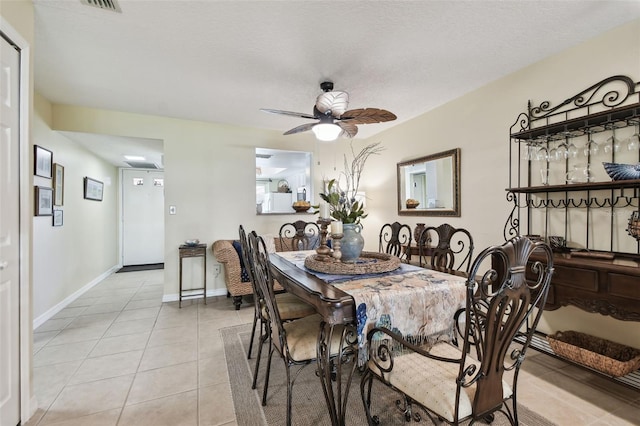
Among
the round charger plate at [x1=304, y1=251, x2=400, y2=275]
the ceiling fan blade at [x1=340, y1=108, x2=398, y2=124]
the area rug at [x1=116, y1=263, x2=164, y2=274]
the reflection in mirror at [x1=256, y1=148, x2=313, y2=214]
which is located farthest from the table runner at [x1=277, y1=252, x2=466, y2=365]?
the area rug at [x1=116, y1=263, x2=164, y2=274]

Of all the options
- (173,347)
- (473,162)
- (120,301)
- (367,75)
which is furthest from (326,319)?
(120,301)

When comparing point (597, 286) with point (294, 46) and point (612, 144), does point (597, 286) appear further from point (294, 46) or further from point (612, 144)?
point (294, 46)

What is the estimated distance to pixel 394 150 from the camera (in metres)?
4.40

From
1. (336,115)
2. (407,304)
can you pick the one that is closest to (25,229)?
(407,304)

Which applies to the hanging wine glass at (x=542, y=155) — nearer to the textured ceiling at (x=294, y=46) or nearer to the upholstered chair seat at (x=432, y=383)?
the textured ceiling at (x=294, y=46)

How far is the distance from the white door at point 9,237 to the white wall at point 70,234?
4.90 ft

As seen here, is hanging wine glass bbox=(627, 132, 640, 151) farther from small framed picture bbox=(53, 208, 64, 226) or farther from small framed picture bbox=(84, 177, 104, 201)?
small framed picture bbox=(84, 177, 104, 201)

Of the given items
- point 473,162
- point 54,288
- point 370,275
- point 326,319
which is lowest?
point 54,288

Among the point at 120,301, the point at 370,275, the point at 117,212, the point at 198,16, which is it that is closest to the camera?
the point at 370,275

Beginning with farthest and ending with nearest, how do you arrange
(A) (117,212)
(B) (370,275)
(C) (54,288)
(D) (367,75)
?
1. (A) (117,212)
2. (C) (54,288)
3. (D) (367,75)
4. (B) (370,275)

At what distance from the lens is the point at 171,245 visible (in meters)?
3.99

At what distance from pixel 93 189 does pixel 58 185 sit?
1.26 m

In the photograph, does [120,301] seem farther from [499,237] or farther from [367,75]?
[499,237]

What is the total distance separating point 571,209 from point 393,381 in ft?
7.05
